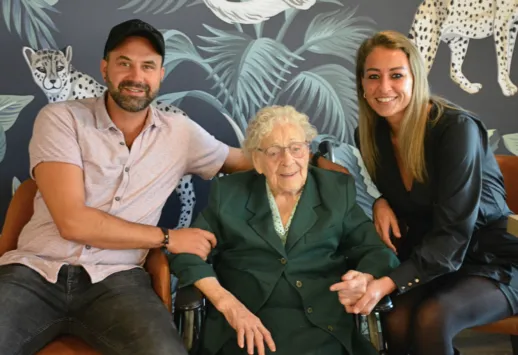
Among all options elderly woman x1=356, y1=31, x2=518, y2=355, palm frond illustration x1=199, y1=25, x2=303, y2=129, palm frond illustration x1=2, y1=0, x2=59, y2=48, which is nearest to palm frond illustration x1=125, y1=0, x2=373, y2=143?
palm frond illustration x1=199, y1=25, x2=303, y2=129

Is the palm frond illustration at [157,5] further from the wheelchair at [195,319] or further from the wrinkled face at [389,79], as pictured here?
the wheelchair at [195,319]

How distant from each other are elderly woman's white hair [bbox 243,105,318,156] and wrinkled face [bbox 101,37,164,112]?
469 mm

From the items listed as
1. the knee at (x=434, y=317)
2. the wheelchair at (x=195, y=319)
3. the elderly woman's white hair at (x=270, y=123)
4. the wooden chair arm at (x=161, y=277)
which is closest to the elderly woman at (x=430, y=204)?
the knee at (x=434, y=317)

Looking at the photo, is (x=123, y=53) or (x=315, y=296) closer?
(x=315, y=296)

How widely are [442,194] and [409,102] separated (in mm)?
393

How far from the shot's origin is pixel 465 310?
1987 mm

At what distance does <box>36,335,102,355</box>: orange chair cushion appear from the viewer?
1.89 meters

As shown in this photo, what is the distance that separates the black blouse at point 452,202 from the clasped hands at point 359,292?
0.28ft

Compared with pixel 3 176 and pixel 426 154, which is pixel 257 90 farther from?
pixel 3 176

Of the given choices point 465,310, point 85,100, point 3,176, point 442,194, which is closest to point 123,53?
point 85,100

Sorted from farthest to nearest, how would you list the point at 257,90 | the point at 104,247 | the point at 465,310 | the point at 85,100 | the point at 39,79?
the point at 257,90
the point at 39,79
the point at 85,100
the point at 104,247
the point at 465,310

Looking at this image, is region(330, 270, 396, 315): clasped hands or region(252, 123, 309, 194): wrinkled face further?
region(252, 123, 309, 194): wrinkled face

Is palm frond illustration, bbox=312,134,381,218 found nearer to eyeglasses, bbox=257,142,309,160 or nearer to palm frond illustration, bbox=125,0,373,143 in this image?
palm frond illustration, bbox=125,0,373,143

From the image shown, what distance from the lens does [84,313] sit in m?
2.00
